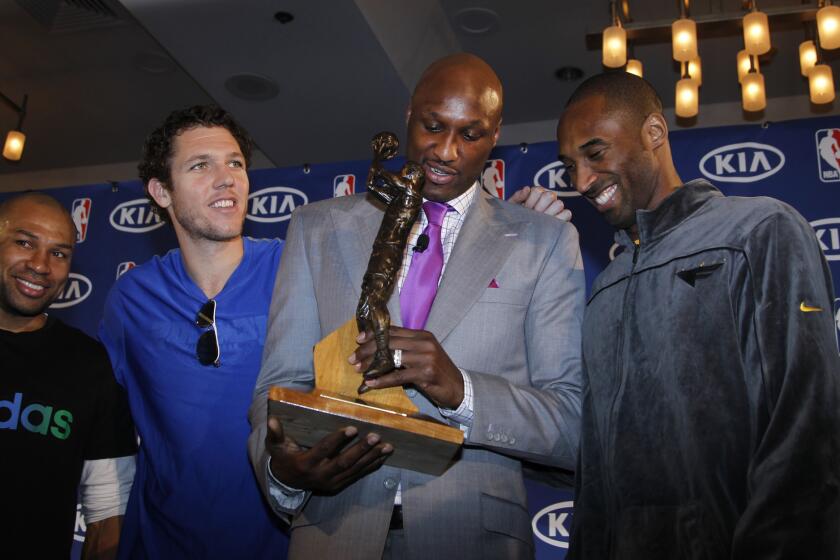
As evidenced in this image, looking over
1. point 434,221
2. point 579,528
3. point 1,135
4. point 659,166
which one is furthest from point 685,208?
point 1,135

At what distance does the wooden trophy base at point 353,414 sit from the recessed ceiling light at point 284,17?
431 cm

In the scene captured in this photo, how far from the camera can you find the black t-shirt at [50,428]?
2.70 meters

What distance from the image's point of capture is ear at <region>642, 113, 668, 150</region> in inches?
91.8

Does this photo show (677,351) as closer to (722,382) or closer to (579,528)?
(722,382)

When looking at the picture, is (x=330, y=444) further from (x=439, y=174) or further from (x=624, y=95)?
(x=624, y=95)

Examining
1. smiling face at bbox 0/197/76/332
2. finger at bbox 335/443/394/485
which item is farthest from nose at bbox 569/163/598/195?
smiling face at bbox 0/197/76/332

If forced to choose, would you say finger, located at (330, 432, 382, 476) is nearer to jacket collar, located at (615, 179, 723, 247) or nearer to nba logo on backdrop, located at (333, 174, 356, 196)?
jacket collar, located at (615, 179, 723, 247)

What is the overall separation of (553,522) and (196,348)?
1.54m

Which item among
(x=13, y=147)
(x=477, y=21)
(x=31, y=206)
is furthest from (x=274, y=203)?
(x=13, y=147)

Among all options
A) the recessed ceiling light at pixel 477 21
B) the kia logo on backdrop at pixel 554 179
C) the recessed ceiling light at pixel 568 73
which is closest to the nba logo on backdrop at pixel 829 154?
the kia logo on backdrop at pixel 554 179

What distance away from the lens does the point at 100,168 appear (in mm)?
9133

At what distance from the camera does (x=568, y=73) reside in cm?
716

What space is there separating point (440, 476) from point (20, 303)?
70.1 inches

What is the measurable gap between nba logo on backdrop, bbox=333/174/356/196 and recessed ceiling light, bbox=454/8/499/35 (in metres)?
3.10
